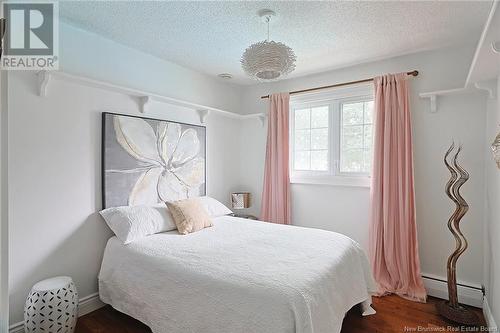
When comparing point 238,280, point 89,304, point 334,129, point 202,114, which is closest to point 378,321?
point 238,280

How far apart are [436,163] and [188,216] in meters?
2.62

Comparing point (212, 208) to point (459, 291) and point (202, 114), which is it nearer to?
point (202, 114)

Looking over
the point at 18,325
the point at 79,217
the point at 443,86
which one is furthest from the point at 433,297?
the point at 18,325

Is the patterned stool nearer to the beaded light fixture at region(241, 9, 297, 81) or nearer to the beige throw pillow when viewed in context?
the beige throw pillow

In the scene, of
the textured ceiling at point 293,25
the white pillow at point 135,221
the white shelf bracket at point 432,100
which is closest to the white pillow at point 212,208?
the white pillow at point 135,221

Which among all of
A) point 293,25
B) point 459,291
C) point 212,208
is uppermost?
point 293,25

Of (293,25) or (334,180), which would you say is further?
(334,180)

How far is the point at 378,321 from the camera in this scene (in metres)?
2.30

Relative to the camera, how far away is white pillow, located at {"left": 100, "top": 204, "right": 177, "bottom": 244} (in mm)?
2379

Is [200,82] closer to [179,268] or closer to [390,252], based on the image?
[179,268]

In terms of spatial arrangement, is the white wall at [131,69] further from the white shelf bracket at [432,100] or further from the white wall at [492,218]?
the white wall at [492,218]

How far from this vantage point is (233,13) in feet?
6.94

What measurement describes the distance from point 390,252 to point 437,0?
90.4 inches

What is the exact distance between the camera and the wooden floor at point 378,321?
2.19 meters
